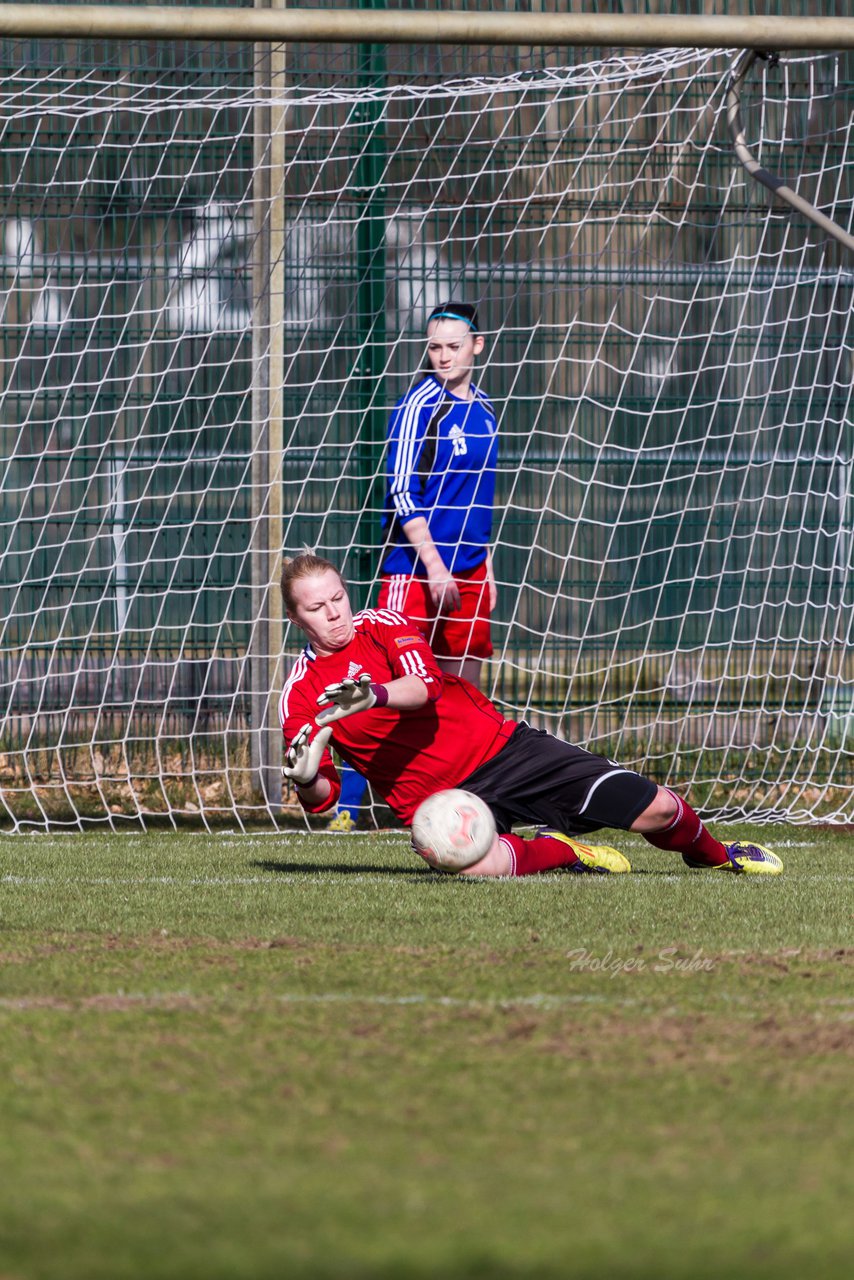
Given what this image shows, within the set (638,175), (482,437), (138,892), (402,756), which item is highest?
(638,175)

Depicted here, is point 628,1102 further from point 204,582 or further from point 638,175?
point 638,175

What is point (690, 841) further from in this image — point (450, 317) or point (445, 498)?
point (450, 317)

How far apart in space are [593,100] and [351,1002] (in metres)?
5.97

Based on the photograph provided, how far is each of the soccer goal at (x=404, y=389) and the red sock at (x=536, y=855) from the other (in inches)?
84.7

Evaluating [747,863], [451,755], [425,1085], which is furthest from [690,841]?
[425,1085]

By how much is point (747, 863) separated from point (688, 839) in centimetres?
30

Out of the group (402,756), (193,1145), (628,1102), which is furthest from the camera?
(402,756)

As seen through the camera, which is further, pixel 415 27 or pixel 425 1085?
pixel 415 27

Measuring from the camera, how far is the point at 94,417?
299 inches

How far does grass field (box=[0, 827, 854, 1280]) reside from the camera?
1.83 m

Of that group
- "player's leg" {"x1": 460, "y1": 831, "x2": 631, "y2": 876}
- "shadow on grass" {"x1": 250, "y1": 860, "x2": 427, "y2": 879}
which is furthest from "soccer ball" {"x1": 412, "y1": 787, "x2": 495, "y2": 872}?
"shadow on grass" {"x1": 250, "y1": 860, "x2": 427, "y2": 879}

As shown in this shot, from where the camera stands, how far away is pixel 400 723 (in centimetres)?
503

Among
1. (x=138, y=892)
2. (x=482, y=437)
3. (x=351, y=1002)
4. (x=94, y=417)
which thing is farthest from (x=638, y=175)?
(x=351, y=1002)

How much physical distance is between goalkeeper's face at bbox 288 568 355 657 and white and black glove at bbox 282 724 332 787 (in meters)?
0.49
